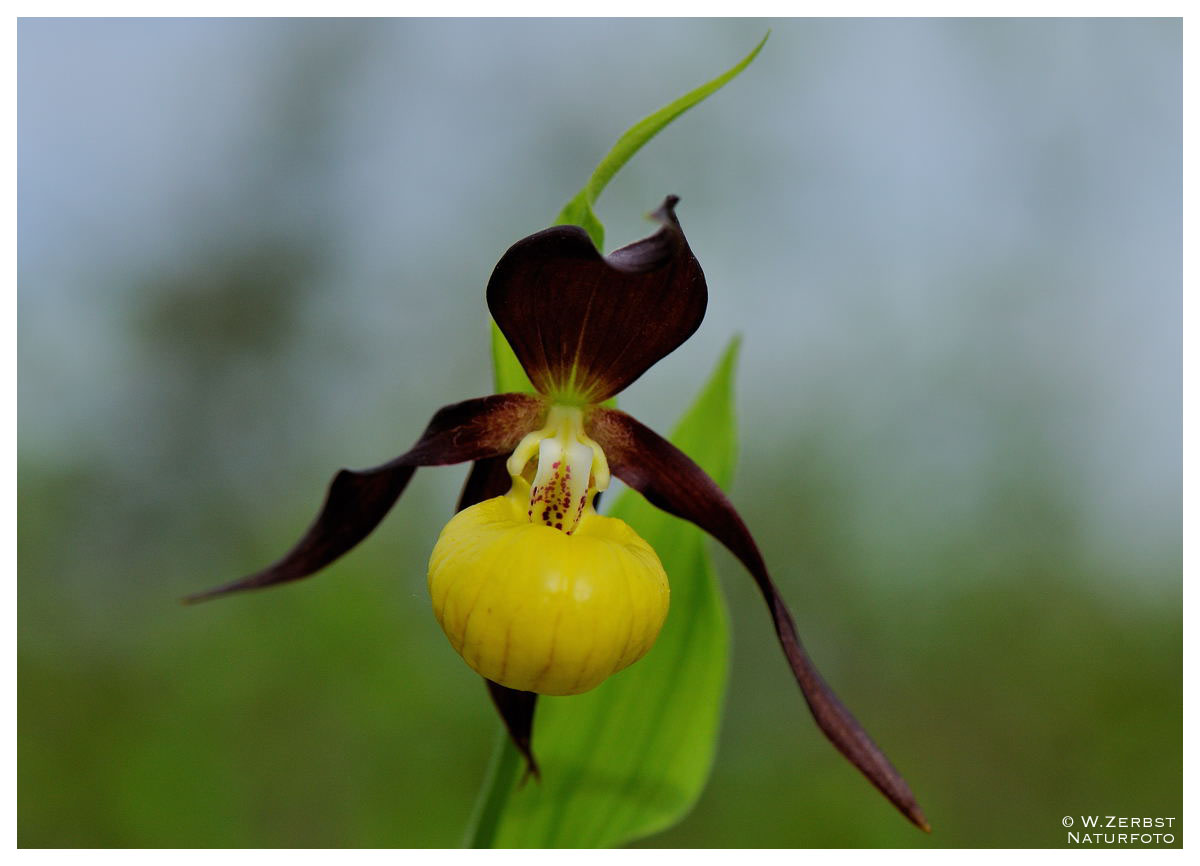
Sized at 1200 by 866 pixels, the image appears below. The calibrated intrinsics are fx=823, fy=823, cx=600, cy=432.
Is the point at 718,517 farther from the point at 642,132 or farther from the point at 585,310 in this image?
the point at 642,132

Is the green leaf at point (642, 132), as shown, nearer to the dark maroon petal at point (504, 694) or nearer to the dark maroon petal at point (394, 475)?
the dark maroon petal at point (394, 475)

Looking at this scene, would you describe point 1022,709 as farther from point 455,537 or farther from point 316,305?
point 316,305

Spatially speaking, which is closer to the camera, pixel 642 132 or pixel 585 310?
pixel 642 132

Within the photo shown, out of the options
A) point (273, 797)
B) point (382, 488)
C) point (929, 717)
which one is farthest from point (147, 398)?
point (929, 717)

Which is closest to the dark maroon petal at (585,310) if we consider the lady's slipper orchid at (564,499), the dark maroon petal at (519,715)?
the lady's slipper orchid at (564,499)

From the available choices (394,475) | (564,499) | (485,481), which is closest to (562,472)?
(564,499)

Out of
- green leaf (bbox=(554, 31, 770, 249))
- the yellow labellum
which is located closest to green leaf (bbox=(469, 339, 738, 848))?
the yellow labellum
